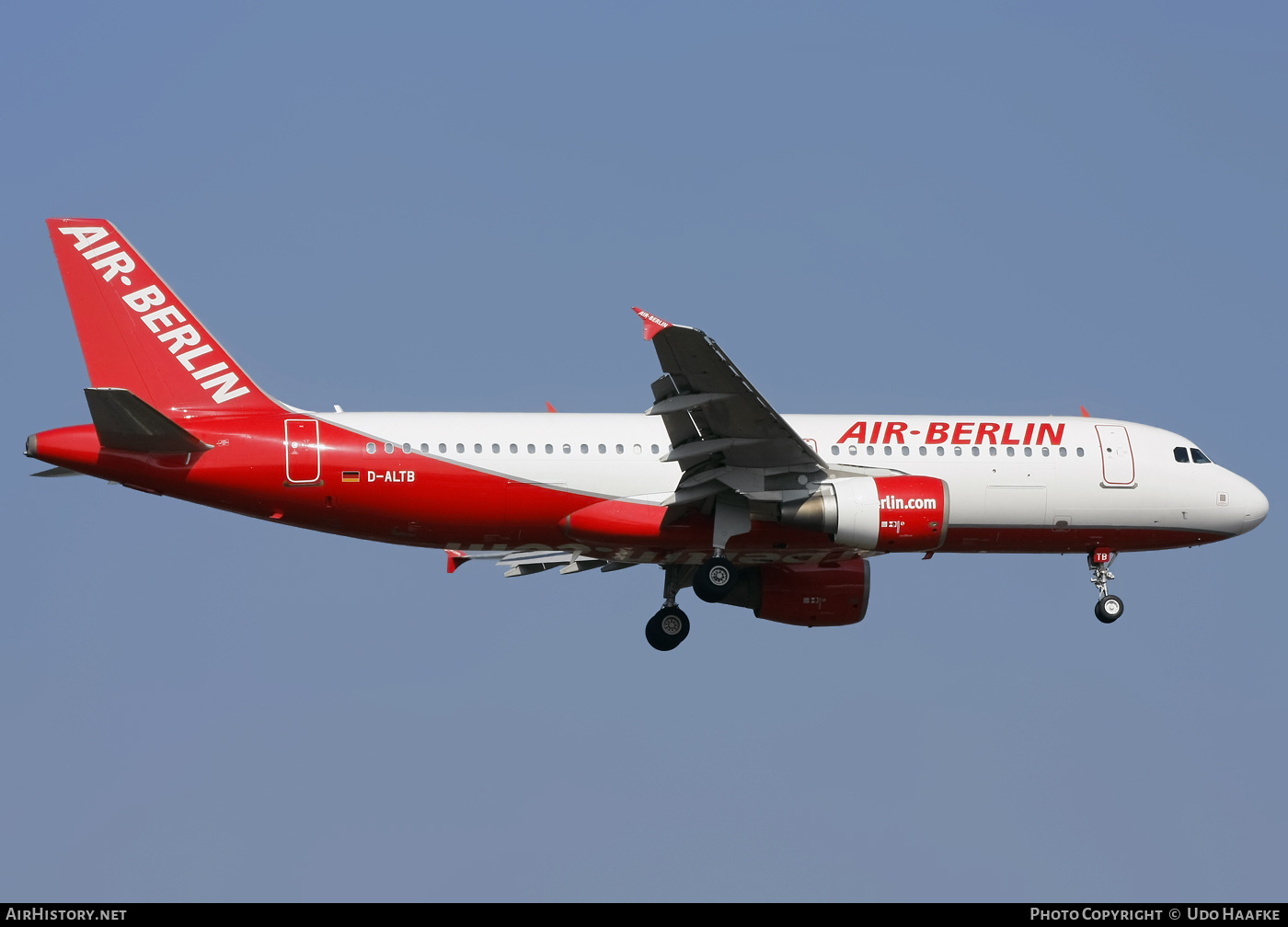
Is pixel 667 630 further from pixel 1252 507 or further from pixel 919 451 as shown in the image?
pixel 1252 507

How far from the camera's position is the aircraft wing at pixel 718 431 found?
30.5 meters

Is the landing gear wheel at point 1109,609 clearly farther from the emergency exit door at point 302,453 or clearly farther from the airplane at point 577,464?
the emergency exit door at point 302,453

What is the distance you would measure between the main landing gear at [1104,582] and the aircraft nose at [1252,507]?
10.0ft

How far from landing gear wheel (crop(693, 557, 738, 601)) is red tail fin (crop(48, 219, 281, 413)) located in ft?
30.8

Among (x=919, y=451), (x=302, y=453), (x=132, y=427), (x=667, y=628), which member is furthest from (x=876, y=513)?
(x=132, y=427)

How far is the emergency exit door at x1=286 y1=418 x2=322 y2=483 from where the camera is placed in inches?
1284

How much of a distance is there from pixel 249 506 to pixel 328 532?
5.93ft

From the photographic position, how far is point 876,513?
33062 millimetres

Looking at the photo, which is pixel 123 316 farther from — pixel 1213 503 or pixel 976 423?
pixel 1213 503

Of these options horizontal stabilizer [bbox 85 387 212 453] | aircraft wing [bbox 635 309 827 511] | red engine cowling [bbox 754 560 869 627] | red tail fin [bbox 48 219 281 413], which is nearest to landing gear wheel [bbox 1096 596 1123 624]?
red engine cowling [bbox 754 560 869 627]

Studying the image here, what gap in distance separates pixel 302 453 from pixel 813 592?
11891mm
